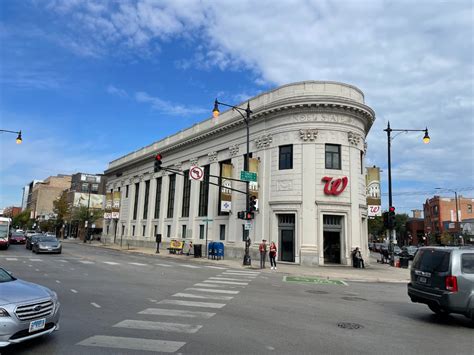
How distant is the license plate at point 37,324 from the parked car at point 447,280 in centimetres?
814

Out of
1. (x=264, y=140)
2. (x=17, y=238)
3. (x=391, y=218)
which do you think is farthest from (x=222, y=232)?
(x=17, y=238)

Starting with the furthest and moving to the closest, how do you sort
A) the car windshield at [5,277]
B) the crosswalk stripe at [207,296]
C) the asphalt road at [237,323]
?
the crosswalk stripe at [207,296]
the car windshield at [5,277]
the asphalt road at [237,323]

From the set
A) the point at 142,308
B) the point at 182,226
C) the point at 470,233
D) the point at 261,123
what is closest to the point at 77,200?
the point at 182,226

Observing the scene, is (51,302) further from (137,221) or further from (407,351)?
Answer: (137,221)

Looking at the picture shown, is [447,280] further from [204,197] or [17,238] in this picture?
[17,238]

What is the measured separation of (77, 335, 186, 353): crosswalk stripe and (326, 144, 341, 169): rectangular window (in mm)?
24236

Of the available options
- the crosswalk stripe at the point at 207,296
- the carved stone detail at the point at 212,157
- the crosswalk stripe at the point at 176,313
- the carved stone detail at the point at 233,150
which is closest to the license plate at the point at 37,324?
the crosswalk stripe at the point at 176,313

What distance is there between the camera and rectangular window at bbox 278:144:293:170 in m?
30.0

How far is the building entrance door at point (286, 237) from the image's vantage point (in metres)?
28.9

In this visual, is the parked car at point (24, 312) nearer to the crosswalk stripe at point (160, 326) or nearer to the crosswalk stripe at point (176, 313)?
the crosswalk stripe at point (160, 326)

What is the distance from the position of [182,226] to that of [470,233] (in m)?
56.7

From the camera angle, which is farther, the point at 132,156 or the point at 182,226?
the point at 132,156

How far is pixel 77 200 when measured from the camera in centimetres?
9500

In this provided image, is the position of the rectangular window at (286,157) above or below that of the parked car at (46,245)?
above
